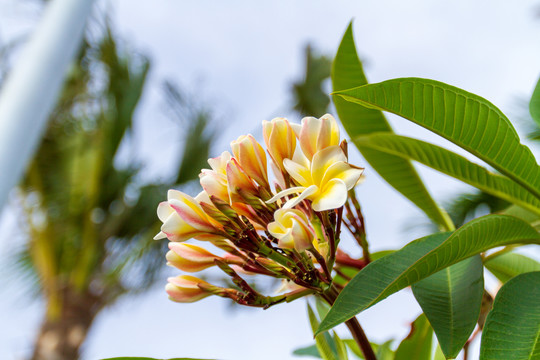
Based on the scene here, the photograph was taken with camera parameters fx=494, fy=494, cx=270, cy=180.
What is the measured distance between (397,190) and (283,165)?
0.18 meters

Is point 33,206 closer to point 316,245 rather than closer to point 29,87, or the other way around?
point 29,87

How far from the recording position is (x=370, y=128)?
0.43 m

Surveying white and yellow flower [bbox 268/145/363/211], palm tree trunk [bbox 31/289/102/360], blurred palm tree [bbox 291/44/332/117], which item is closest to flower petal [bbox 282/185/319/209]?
white and yellow flower [bbox 268/145/363/211]

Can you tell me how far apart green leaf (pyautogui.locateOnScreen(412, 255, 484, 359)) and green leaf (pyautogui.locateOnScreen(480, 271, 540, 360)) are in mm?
23

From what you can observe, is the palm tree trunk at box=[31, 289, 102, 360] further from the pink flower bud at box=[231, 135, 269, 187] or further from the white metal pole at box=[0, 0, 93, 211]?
the pink flower bud at box=[231, 135, 269, 187]

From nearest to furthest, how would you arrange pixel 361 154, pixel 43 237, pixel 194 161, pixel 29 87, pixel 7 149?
pixel 361 154 → pixel 7 149 → pixel 29 87 → pixel 43 237 → pixel 194 161

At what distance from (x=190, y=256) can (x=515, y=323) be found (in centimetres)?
19

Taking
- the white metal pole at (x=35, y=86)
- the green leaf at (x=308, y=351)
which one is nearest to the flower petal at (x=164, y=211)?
the green leaf at (x=308, y=351)

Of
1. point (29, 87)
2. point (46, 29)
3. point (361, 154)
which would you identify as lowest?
point (361, 154)

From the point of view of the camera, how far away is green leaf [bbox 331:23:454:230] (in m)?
0.40

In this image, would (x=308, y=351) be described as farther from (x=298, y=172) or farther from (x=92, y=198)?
(x=92, y=198)

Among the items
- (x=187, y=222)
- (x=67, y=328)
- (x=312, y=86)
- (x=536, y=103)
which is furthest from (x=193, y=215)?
(x=312, y=86)

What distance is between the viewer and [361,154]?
17.7 inches

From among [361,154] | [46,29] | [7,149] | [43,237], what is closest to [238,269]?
[361,154]
